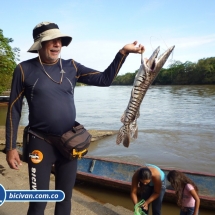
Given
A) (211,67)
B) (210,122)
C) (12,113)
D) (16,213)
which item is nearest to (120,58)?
(12,113)

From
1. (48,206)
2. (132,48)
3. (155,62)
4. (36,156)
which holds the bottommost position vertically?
(48,206)

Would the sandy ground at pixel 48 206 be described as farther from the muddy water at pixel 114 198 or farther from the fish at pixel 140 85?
the fish at pixel 140 85

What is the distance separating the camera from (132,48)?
258cm

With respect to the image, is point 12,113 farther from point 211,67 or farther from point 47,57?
point 211,67

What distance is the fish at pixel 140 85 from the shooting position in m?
2.67

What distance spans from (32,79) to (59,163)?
32.9 inches

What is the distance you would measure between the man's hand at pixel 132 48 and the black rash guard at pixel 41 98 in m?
0.06

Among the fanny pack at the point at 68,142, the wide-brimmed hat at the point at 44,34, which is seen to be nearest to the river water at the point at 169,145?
the fanny pack at the point at 68,142

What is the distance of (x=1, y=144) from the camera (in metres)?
11.3

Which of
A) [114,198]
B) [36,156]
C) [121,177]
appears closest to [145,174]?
[36,156]

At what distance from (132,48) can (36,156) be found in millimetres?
1335

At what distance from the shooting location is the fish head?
2640 mm

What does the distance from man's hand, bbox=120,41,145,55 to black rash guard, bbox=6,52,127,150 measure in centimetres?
6

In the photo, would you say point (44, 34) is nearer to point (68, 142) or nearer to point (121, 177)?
point (68, 142)
